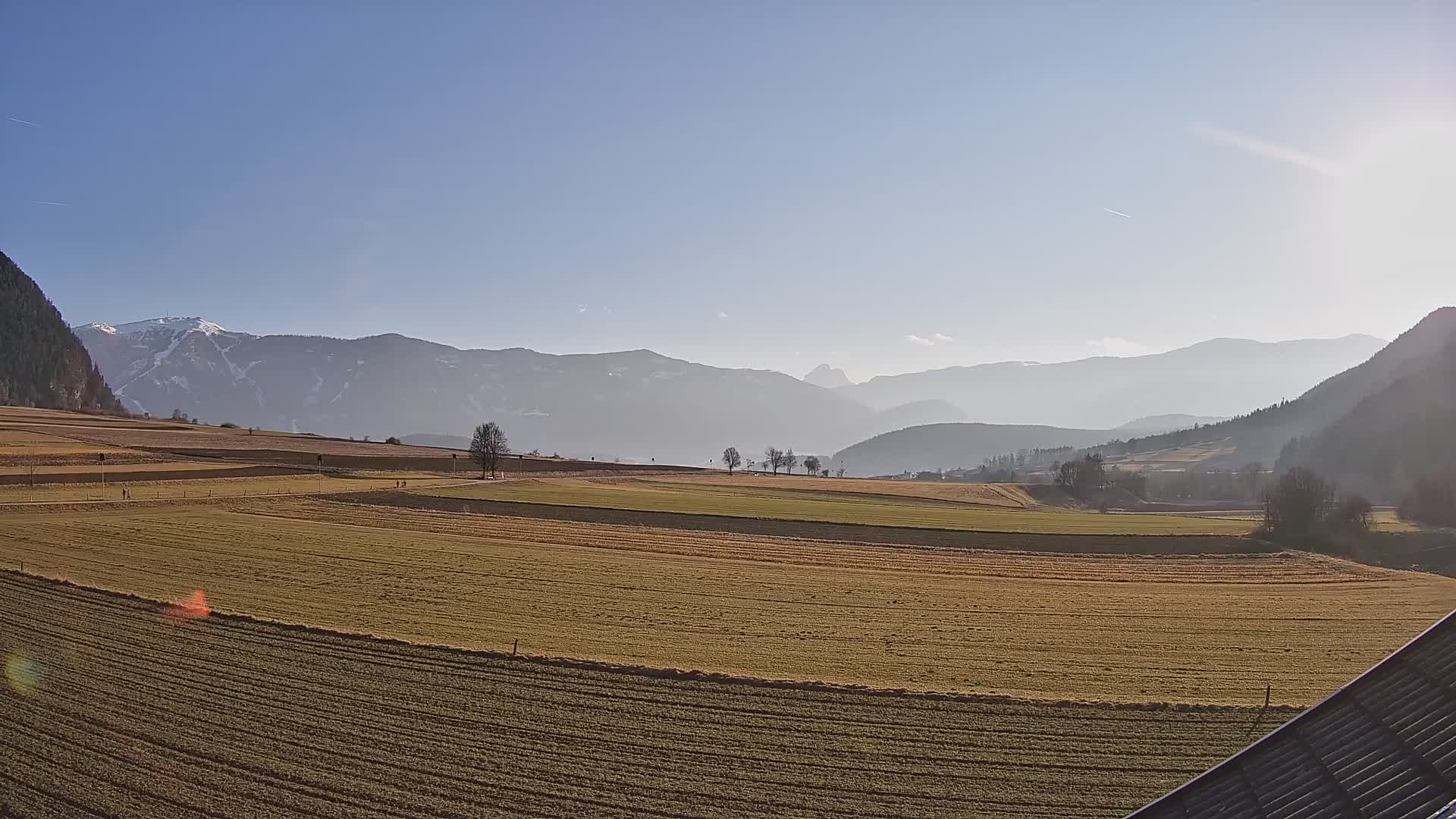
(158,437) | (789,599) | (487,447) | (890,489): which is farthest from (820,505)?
(158,437)

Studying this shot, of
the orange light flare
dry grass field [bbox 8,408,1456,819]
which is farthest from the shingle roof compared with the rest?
the orange light flare

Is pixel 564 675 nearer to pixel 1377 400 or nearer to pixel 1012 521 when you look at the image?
pixel 1012 521

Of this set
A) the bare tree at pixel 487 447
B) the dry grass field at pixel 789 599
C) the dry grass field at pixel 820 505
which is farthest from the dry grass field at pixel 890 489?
the dry grass field at pixel 789 599

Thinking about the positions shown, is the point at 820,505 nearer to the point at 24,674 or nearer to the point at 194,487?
the point at 194,487

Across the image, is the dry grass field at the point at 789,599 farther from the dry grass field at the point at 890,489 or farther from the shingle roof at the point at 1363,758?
the dry grass field at the point at 890,489

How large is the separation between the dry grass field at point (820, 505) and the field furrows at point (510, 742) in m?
42.9

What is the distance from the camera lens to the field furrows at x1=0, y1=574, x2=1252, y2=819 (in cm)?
1347

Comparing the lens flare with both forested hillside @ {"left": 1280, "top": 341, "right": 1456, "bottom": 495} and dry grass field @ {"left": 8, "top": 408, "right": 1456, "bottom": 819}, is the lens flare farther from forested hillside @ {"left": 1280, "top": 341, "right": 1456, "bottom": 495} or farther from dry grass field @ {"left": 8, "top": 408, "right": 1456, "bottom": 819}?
forested hillside @ {"left": 1280, "top": 341, "right": 1456, "bottom": 495}

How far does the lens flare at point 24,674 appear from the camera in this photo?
1758 centimetres

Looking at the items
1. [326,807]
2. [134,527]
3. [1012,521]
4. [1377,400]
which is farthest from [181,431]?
[1377,400]

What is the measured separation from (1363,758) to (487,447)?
94269 mm

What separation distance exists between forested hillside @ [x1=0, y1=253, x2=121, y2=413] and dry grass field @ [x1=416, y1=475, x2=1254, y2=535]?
Answer: 160m

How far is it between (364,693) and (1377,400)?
23993 centimetres

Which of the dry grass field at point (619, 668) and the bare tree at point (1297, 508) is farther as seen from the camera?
the bare tree at point (1297, 508)
